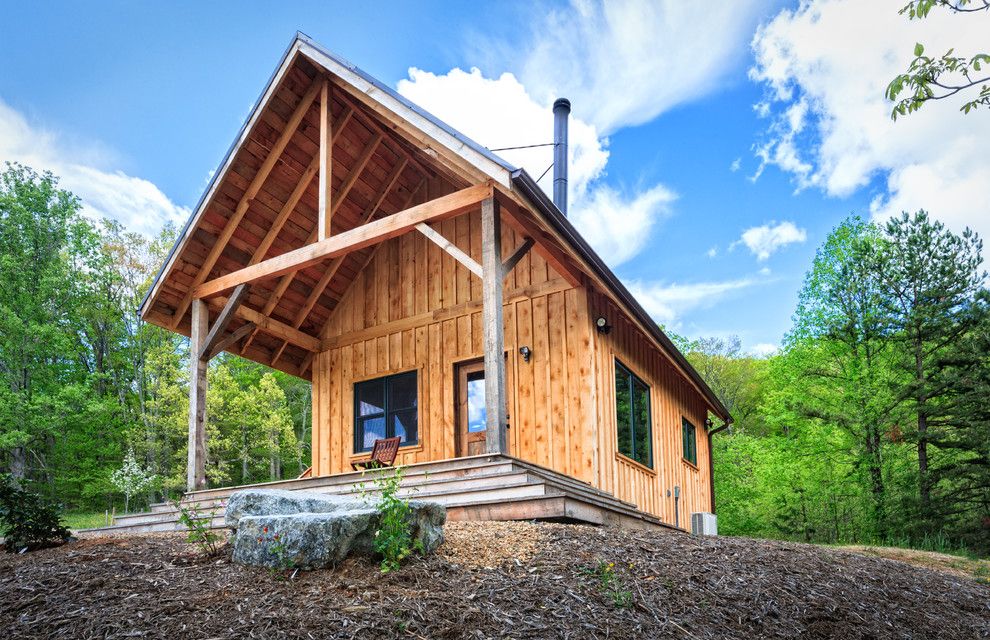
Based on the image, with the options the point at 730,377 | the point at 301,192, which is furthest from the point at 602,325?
the point at 730,377

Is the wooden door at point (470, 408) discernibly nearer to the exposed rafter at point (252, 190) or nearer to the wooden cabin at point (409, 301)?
the wooden cabin at point (409, 301)

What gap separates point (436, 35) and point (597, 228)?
39.5 metres

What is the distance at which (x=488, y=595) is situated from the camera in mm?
4312

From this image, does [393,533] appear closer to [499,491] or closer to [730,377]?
[499,491]

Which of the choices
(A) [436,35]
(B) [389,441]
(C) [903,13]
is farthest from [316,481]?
(A) [436,35]

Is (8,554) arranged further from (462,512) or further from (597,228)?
(597,228)

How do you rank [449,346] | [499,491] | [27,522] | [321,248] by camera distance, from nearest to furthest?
[27,522], [499,491], [321,248], [449,346]

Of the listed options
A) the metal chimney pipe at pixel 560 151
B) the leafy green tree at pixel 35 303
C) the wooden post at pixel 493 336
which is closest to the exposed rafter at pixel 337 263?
the metal chimney pipe at pixel 560 151

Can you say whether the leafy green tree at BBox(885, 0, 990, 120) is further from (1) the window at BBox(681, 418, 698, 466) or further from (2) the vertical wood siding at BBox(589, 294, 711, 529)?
(1) the window at BBox(681, 418, 698, 466)

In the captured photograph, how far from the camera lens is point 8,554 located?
234 inches

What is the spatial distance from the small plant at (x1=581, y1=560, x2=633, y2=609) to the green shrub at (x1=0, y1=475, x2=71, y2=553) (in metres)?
4.56

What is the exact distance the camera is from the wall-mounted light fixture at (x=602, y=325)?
33.4ft

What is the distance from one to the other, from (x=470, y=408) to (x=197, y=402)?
3990mm

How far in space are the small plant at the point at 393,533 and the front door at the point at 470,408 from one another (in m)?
6.12
